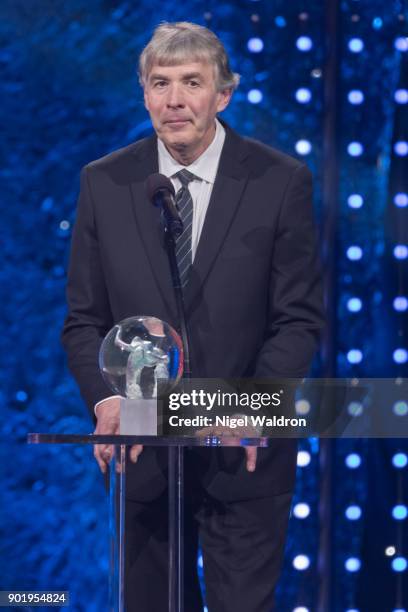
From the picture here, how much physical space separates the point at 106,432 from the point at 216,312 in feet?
1.55

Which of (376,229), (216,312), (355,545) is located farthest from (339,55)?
(355,545)

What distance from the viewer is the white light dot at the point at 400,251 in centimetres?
297

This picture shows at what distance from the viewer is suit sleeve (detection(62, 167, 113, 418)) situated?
2184 mm

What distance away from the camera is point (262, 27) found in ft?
9.68

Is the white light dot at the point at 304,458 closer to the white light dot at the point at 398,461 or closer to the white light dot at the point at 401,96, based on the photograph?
the white light dot at the point at 398,461

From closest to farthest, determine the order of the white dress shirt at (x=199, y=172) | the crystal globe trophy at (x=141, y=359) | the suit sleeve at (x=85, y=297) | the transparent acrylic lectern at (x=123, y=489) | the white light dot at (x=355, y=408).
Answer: the transparent acrylic lectern at (x=123, y=489) < the crystal globe trophy at (x=141, y=359) < the suit sleeve at (x=85, y=297) < the white dress shirt at (x=199, y=172) < the white light dot at (x=355, y=408)

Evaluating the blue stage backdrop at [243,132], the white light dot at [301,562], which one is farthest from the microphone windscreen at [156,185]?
the white light dot at [301,562]

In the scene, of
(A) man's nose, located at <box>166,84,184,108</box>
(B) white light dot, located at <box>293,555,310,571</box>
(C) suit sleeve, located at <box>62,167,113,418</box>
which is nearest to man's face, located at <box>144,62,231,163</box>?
(A) man's nose, located at <box>166,84,184,108</box>

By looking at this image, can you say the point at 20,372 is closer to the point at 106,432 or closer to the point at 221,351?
the point at 221,351

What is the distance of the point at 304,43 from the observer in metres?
2.97

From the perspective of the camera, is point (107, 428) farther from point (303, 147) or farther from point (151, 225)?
point (303, 147)

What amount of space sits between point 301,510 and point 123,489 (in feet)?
4.62

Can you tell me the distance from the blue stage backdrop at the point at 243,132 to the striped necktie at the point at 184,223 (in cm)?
67
